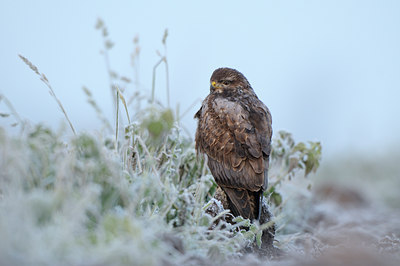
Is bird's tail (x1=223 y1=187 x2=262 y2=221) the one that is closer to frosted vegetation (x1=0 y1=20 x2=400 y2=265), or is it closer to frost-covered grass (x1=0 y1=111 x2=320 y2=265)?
frosted vegetation (x1=0 y1=20 x2=400 y2=265)

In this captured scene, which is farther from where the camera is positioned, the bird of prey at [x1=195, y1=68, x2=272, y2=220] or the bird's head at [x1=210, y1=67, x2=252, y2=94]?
the bird's head at [x1=210, y1=67, x2=252, y2=94]

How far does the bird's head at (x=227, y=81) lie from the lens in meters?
4.35

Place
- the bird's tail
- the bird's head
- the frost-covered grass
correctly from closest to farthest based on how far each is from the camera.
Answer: the frost-covered grass
the bird's tail
the bird's head

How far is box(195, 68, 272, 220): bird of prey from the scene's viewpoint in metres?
3.57

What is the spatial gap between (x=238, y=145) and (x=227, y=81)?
0.90m


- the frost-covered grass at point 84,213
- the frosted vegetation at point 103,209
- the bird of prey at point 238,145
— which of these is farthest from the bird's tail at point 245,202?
the frost-covered grass at point 84,213

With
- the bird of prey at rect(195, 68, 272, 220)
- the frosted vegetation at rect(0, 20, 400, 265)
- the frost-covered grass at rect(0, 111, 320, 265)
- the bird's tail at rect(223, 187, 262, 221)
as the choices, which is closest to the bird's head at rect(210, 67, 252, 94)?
the bird of prey at rect(195, 68, 272, 220)

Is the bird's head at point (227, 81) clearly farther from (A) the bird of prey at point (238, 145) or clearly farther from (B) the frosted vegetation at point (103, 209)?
(B) the frosted vegetation at point (103, 209)

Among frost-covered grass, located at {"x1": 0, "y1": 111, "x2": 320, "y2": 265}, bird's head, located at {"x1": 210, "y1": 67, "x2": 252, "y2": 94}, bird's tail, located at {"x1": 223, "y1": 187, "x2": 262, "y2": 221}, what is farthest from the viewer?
bird's head, located at {"x1": 210, "y1": 67, "x2": 252, "y2": 94}

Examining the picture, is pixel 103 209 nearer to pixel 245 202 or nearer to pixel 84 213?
pixel 84 213

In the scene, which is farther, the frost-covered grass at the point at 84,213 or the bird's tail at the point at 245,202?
the bird's tail at the point at 245,202

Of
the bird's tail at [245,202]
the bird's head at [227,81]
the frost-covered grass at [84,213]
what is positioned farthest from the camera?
the bird's head at [227,81]

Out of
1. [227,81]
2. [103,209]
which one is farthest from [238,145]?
[103,209]

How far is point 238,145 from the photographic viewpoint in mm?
3719
